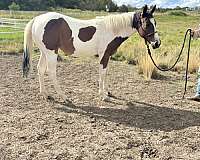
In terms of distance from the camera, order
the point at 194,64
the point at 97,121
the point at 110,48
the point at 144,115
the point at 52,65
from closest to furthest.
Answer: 1. the point at 97,121
2. the point at 144,115
3. the point at 52,65
4. the point at 110,48
5. the point at 194,64

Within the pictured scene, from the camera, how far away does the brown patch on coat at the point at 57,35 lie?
6.45 metres

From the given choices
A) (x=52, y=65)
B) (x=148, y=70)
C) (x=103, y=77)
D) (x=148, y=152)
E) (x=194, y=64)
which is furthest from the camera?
(x=194, y=64)

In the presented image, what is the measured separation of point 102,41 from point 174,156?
10.2 feet

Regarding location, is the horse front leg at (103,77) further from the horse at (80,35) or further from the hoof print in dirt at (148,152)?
the hoof print in dirt at (148,152)

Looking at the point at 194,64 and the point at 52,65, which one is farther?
the point at 194,64

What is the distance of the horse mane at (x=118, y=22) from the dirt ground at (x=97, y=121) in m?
1.37

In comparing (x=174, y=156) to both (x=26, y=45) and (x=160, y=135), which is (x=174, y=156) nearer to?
(x=160, y=135)

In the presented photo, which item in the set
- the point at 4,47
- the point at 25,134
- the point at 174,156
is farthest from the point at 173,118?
the point at 4,47

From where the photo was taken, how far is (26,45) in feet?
22.0

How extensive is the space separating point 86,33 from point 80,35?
118 mm

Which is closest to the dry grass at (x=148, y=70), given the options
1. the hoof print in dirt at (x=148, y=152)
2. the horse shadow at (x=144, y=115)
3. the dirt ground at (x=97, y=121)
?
the dirt ground at (x=97, y=121)

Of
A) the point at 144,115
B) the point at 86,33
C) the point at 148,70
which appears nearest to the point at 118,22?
the point at 86,33

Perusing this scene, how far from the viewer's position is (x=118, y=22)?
22.1 feet

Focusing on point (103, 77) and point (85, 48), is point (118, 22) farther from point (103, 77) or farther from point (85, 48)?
point (103, 77)
